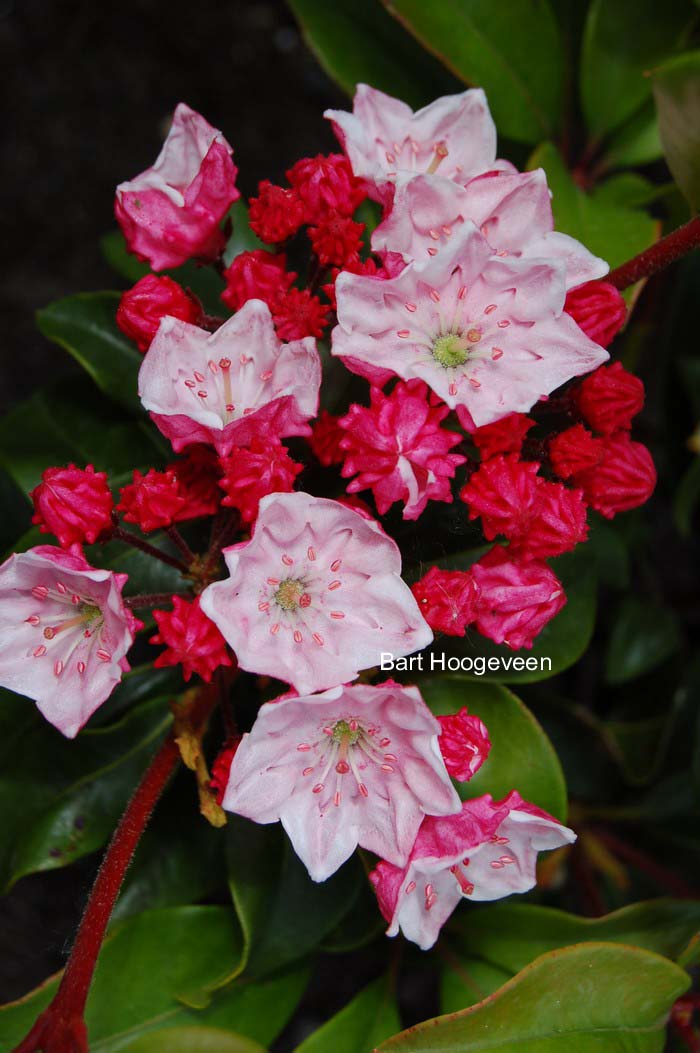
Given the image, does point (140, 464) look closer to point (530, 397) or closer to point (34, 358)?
point (530, 397)

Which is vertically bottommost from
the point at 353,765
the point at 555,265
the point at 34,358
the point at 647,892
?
the point at 647,892

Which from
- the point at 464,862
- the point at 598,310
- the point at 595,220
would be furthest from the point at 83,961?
the point at 595,220

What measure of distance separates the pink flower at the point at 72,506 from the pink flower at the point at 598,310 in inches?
26.8

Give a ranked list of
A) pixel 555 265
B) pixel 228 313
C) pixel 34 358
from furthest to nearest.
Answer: pixel 34 358 < pixel 228 313 < pixel 555 265

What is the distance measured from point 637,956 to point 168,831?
2.70ft

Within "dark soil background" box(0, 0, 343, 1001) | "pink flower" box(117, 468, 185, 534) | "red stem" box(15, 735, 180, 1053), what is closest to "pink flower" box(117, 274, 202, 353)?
"pink flower" box(117, 468, 185, 534)

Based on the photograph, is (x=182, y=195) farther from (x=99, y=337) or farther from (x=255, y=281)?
(x=99, y=337)

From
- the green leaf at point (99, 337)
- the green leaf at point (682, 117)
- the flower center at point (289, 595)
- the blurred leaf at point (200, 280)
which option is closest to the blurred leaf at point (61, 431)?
the green leaf at point (99, 337)

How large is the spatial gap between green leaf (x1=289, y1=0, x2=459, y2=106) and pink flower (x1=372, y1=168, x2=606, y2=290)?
0.70 metres

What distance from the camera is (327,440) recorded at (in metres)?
1.44

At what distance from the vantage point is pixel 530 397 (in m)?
1.35

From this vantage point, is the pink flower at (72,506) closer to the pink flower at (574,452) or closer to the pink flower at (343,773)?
the pink flower at (343,773)

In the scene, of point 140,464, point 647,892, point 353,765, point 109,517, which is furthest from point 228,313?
point 647,892

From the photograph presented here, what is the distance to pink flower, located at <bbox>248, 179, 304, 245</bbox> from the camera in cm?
145
